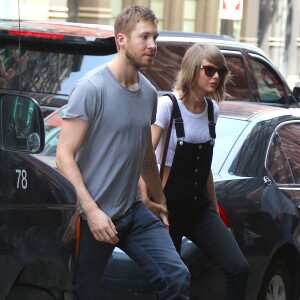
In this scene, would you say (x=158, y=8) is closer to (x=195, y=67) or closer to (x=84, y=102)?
(x=195, y=67)

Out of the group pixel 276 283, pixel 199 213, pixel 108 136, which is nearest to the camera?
pixel 108 136

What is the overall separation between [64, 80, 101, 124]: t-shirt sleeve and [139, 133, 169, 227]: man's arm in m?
0.56

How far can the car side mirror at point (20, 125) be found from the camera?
4805mm

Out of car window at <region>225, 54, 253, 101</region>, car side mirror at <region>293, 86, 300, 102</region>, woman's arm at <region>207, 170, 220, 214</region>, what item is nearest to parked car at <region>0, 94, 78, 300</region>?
woman's arm at <region>207, 170, 220, 214</region>

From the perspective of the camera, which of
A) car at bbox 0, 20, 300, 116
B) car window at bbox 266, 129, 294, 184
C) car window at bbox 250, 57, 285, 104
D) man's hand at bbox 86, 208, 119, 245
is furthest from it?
car window at bbox 250, 57, 285, 104

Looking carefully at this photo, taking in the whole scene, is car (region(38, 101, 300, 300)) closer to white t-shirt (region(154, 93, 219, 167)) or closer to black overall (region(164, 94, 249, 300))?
black overall (region(164, 94, 249, 300))

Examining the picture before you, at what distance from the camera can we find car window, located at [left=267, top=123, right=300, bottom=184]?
7.66 m

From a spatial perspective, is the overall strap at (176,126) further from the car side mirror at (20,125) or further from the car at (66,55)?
the car at (66,55)

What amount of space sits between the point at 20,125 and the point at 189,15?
2222 centimetres

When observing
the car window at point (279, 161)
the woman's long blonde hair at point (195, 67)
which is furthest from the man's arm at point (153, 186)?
the car window at point (279, 161)

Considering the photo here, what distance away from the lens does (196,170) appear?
644 centimetres

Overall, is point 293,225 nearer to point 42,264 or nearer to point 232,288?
point 232,288

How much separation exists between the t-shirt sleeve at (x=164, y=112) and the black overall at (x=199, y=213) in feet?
0.11

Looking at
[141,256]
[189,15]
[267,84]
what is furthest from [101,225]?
[189,15]
